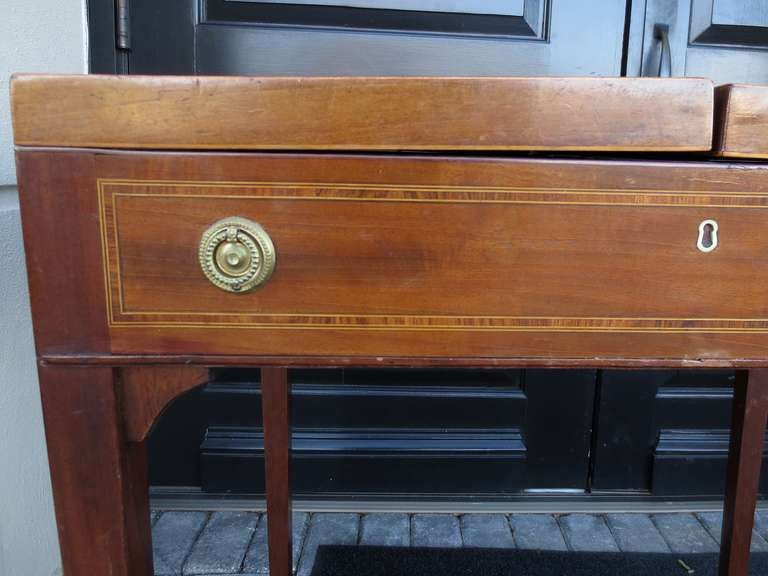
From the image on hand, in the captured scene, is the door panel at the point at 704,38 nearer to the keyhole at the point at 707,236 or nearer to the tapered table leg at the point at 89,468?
the keyhole at the point at 707,236

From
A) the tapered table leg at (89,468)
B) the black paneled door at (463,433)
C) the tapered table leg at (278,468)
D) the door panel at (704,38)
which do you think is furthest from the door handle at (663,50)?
the tapered table leg at (89,468)

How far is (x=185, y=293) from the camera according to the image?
0.49 m

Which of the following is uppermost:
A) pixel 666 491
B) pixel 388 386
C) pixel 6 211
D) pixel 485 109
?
pixel 485 109

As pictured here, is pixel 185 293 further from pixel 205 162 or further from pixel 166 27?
pixel 166 27

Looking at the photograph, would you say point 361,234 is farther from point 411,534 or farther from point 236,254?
point 411,534

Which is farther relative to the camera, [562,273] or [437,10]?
[437,10]

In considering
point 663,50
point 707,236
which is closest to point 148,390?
point 707,236

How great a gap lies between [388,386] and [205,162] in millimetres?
871

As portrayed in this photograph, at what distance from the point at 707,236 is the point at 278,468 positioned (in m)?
0.54

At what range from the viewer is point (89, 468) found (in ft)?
1.67

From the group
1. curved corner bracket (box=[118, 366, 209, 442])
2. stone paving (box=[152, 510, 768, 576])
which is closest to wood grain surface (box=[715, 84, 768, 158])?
curved corner bracket (box=[118, 366, 209, 442])

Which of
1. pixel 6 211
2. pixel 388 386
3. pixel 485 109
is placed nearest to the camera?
pixel 485 109

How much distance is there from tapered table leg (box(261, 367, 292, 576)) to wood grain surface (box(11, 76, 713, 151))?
1.07 ft

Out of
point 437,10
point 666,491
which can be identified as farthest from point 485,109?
point 666,491
